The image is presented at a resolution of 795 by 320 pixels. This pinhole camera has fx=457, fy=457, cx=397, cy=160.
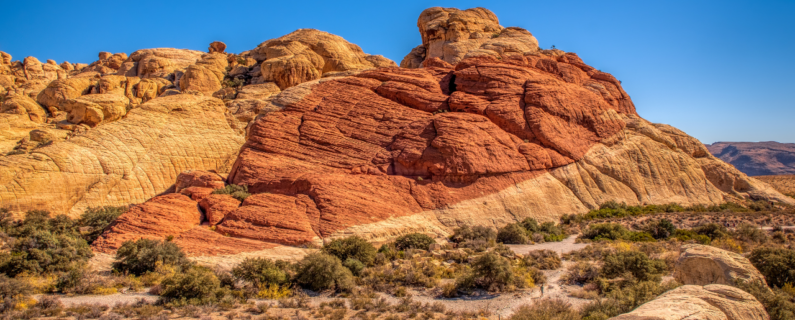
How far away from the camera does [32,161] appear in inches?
981

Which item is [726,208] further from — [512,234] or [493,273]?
[493,273]

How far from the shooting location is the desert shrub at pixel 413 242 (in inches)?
755

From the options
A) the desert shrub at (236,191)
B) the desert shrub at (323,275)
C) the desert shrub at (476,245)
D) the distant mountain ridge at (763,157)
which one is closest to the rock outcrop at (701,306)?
the desert shrub at (323,275)

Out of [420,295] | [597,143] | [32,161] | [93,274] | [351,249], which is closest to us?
[420,295]

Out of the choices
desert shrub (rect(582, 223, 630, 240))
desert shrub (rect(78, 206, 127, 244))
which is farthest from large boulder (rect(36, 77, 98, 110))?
desert shrub (rect(582, 223, 630, 240))

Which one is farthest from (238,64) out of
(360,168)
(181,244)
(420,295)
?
(420,295)

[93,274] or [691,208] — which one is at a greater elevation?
[691,208]

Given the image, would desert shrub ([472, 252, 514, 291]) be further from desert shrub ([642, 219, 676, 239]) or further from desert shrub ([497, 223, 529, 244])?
desert shrub ([642, 219, 676, 239])

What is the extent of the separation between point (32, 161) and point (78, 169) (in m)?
2.11

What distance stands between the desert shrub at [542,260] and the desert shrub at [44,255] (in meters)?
15.2

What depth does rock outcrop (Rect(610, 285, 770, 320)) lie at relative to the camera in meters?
6.18

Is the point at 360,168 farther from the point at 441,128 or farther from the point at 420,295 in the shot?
the point at 420,295

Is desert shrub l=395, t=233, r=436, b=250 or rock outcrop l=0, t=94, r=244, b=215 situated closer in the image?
desert shrub l=395, t=233, r=436, b=250

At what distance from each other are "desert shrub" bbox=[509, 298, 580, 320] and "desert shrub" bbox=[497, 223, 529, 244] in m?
8.97
